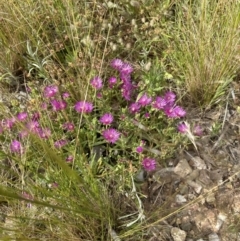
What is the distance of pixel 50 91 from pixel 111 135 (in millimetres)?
318

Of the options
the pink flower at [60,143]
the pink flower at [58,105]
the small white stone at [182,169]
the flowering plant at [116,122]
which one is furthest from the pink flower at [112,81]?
the small white stone at [182,169]

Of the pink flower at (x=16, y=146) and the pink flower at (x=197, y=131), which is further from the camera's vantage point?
the pink flower at (x=197, y=131)

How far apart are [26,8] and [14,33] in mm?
138

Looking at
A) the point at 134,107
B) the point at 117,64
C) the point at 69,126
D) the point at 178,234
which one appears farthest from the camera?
the point at 117,64

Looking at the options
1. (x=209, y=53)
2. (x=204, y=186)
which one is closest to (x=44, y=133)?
(x=204, y=186)

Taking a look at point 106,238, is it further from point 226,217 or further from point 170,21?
point 170,21

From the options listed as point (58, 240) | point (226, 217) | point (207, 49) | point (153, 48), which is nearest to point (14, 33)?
point (153, 48)

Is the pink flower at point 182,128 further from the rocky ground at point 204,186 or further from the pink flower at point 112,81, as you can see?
the pink flower at point 112,81

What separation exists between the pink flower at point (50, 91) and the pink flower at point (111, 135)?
271 mm

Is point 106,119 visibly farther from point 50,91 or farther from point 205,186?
point 205,186

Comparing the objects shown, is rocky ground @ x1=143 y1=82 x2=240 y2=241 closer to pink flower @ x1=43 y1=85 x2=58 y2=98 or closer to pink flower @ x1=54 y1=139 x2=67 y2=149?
pink flower @ x1=54 y1=139 x2=67 y2=149

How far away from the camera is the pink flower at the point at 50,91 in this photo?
1.58 metres

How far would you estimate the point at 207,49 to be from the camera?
1674mm

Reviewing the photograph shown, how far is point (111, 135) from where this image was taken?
154 cm
